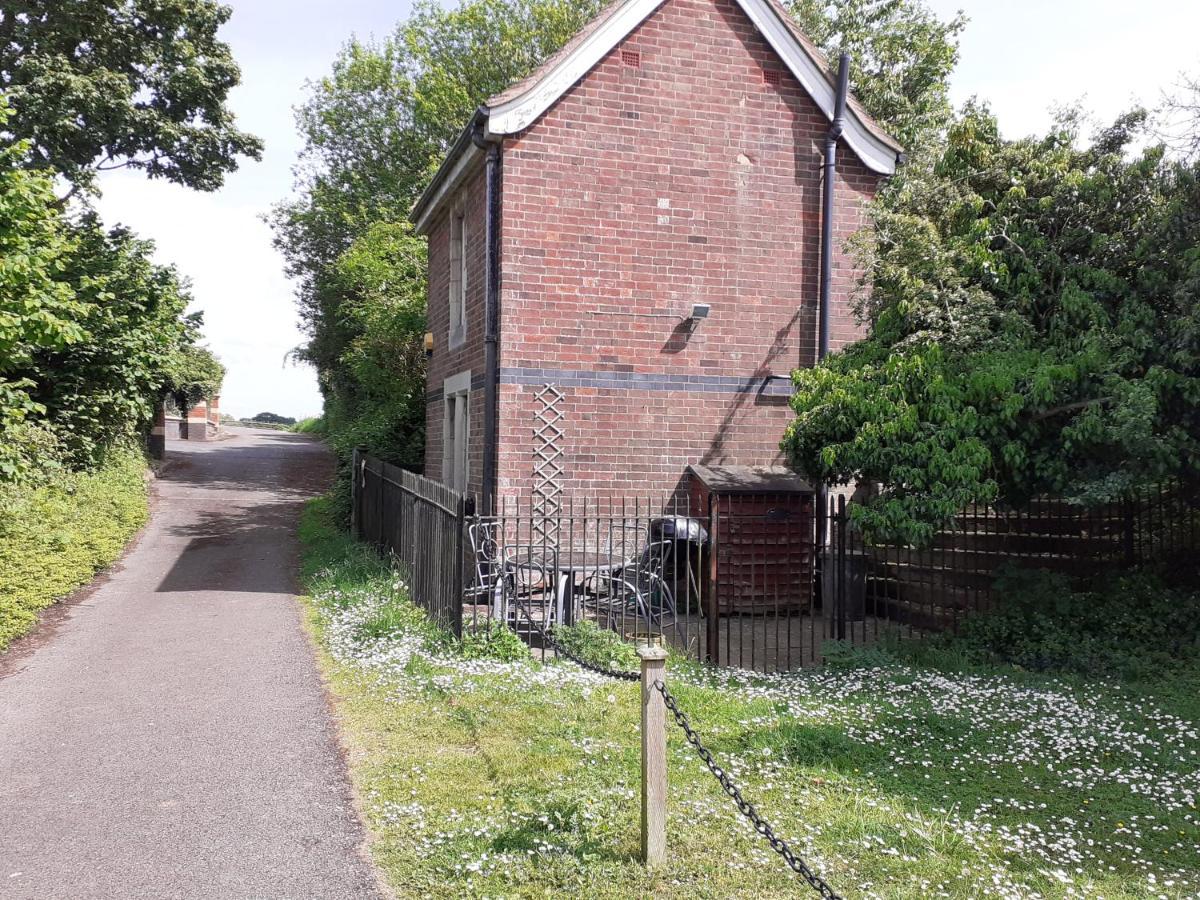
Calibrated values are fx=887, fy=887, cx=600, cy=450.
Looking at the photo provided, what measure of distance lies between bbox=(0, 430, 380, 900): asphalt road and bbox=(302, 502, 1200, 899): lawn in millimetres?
336

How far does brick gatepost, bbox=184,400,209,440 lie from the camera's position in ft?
132

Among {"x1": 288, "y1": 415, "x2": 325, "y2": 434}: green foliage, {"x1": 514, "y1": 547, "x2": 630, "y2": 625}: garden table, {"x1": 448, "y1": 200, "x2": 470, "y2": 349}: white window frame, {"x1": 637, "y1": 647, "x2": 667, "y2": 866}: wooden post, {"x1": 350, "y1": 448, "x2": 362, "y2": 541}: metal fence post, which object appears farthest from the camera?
{"x1": 288, "y1": 415, "x2": 325, "y2": 434}: green foliage

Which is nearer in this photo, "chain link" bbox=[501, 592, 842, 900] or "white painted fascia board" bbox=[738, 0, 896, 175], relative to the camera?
"chain link" bbox=[501, 592, 842, 900]

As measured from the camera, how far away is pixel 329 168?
31922 mm

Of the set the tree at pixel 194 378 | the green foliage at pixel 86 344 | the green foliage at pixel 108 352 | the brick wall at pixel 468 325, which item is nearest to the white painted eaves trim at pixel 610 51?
the brick wall at pixel 468 325

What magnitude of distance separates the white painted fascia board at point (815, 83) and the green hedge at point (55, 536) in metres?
11.6

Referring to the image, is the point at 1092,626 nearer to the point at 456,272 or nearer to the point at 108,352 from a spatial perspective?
the point at 456,272

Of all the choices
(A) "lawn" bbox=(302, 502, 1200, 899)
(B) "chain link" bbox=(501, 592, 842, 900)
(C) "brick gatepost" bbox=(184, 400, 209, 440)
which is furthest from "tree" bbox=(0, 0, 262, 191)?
(C) "brick gatepost" bbox=(184, 400, 209, 440)

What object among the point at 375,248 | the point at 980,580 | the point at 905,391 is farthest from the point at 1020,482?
the point at 375,248

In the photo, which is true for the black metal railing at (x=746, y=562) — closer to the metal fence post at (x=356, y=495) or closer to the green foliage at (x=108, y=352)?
the metal fence post at (x=356, y=495)

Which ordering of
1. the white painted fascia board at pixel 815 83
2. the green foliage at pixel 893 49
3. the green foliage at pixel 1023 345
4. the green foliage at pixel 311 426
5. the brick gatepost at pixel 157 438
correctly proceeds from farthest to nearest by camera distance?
the green foliage at pixel 311 426 → the brick gatepost at pixel 157 438 → the green foliage at pixel 893 49 → the white painted fascia board at pixel 815 83 → the green foliage at pixel 1023 345

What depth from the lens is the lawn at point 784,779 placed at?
4398mm

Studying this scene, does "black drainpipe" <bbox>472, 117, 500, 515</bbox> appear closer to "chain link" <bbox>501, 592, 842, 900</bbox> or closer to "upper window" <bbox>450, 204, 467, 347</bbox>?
"upper window" <bbox>450, 204, 467, 347</bbox>

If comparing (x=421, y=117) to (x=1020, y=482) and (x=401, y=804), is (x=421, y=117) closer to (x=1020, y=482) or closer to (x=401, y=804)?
(x=1020, y=482)
